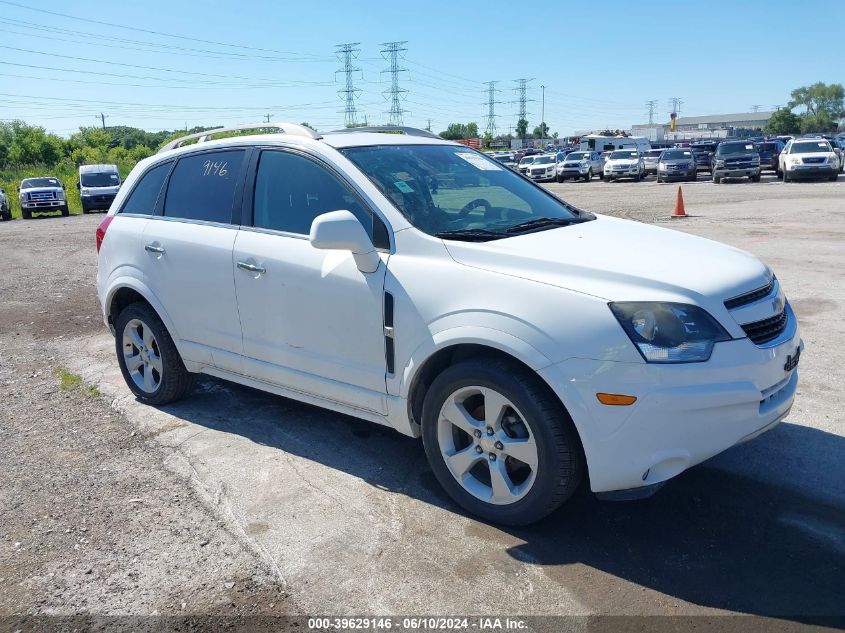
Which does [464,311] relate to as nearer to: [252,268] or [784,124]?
[252,268]

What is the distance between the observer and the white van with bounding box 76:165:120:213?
1316 inches

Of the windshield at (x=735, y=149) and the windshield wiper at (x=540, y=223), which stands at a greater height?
the windshield at (x=735, y=149)

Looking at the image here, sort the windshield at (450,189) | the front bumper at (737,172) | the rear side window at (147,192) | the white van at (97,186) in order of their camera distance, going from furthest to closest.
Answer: the white van at (97,186), the front bumper at (737,172), the rear side window at (147,192), the windshield at (450,189)

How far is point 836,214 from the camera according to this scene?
16.1m

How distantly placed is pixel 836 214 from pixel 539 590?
15.9 m

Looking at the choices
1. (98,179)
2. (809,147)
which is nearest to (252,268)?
(809,147)

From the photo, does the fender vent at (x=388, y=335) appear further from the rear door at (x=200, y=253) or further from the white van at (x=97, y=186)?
the white van at (x=97, y=186)

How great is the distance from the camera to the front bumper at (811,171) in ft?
91.2

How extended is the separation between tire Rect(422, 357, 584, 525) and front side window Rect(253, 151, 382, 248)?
3.27 ft

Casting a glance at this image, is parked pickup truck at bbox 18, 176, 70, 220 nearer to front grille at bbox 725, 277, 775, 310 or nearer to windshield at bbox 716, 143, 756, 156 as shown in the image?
windshield at bbox 716, 143, 756, 156

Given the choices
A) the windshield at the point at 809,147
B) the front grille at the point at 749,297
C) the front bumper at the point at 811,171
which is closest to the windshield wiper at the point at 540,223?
the front grille at the point at 749,297

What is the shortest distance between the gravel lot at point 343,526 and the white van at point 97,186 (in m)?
30.5

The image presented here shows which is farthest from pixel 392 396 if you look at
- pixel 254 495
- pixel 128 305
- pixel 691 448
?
pixel 128 305

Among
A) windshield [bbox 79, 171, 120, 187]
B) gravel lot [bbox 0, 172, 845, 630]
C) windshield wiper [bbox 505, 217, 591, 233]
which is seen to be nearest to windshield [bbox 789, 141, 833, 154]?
gravel lot [bbox 0, 172, 845, 630]
